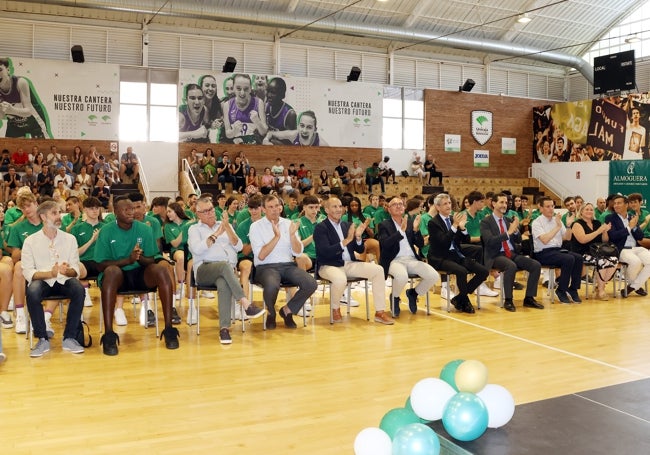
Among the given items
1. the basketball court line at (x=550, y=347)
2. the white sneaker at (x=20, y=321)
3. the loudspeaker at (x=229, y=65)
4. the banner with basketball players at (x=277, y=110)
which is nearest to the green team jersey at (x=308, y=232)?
the basketball court line at (x=550, y=347)

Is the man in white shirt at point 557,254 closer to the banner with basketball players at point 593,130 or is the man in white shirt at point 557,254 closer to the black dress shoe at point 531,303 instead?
the black dress shoe at point 531,303

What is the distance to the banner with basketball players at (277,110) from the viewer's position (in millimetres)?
16844

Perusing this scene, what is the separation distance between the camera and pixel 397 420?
9.36ft

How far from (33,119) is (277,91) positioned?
6425 mm

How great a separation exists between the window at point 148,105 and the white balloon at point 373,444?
1495cm

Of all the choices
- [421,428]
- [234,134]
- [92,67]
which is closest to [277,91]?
[234,134]

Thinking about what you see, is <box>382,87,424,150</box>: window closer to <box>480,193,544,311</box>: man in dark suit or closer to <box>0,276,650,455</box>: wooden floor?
<box>480,193,544,311</box>: man in dark suit

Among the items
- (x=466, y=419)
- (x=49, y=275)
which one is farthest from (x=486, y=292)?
(x=466, y=419)

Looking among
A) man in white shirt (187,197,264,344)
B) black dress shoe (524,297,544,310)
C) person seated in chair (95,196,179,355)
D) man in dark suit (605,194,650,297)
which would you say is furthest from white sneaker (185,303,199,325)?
man in dark suit (605,194,650,297)

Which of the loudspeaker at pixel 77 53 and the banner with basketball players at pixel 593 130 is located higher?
the loudspeaker at pixel 77 53

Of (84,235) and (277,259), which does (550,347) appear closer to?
(277,259)

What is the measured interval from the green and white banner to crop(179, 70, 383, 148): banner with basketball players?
7.38 m

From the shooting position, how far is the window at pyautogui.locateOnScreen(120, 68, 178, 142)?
16.3 metres

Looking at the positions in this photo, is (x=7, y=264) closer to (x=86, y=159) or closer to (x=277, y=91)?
(x=86, y=159)
